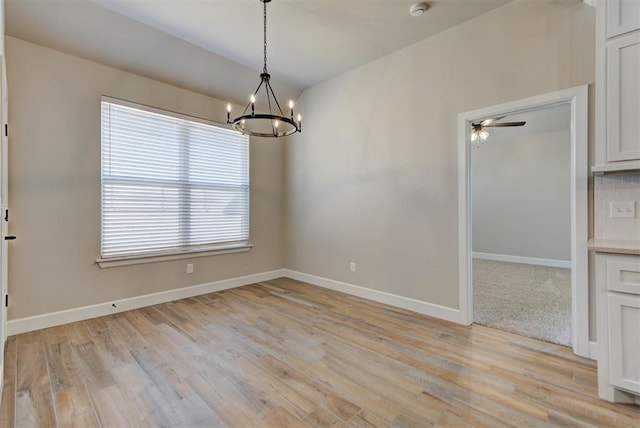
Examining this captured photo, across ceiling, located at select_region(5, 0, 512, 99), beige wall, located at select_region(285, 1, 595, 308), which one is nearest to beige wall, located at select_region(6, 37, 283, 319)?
ceiling, located at select_region(5, 0, 512, 99)

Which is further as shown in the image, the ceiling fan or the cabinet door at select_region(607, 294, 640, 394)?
the ceiling fan

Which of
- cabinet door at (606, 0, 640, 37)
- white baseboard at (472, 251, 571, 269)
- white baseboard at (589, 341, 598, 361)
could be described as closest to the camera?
cabinet door at (606, 0, 640, 37)

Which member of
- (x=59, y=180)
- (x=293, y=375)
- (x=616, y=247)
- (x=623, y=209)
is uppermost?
(x=59, y=180)

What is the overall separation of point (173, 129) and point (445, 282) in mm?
3812

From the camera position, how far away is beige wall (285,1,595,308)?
103 inches

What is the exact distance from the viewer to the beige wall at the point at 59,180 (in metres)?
2.86

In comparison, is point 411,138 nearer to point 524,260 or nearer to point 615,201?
point 615,201

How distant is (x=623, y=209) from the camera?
2143 millimetres

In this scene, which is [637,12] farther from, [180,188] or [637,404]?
[180,188]

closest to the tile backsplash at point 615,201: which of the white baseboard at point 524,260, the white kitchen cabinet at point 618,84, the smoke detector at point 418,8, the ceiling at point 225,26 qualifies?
the white kitchen cabinet at point 618,84

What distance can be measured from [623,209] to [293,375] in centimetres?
267

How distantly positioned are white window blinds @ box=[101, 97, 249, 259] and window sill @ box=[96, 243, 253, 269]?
5 cm

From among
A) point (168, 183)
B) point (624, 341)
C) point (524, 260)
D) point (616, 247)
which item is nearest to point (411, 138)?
point (616, 247)

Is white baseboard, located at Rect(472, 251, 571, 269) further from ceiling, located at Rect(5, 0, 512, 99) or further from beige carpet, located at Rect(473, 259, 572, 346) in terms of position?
ceiling, located at Rect(5, 0, 512, 99)
